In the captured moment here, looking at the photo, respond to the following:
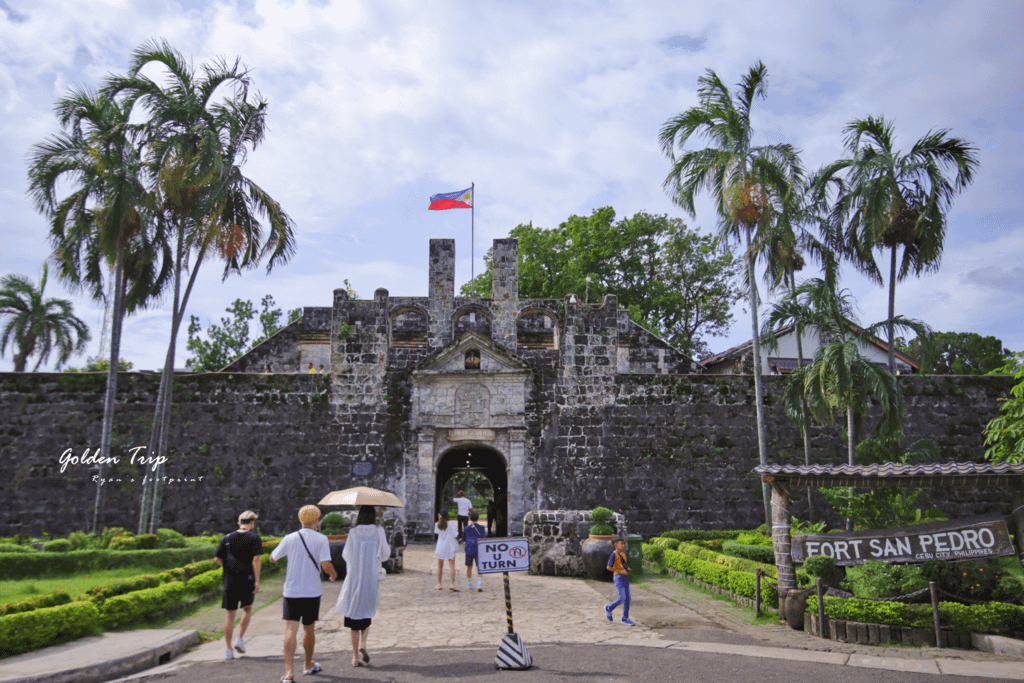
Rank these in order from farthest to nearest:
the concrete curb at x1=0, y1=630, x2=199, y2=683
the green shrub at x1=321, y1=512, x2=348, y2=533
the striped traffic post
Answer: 1. the green shrub at x1=321, y1=512, x2=348, y2=533
2. the striped traffic post
3. the concrete curb at x1=0, y1=630, x2=199, y2=683

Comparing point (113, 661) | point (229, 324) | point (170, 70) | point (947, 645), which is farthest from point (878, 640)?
point (229, 324)

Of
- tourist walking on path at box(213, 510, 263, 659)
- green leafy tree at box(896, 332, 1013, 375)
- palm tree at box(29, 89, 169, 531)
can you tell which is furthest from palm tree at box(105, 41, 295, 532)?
green leafy tree at box(896, 332, 1013, 375)

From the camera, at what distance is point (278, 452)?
60.9ft

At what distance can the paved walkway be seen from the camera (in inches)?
289

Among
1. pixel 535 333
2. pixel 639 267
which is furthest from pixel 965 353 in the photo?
pixel 535 333

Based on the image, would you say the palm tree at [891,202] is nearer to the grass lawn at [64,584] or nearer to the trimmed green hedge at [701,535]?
the trimmed green hedge at [701,535]

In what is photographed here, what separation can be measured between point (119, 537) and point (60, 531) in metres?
5.21

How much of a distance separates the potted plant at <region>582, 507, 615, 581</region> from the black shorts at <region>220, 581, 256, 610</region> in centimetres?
762

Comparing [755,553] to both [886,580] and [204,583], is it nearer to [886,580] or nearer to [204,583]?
[886,580]

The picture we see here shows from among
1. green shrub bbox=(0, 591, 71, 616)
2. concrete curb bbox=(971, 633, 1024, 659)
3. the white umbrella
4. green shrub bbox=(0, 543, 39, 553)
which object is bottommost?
concrete curb bbox=(971, 633, 1024, 659)

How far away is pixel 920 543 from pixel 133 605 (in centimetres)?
1037

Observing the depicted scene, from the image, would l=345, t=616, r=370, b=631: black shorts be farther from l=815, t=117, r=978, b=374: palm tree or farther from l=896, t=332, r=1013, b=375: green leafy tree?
l=896, t=332, r=1013, b=375: green leafy tree

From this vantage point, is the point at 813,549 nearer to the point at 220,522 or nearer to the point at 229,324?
the point at 220,522

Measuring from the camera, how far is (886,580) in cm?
909
